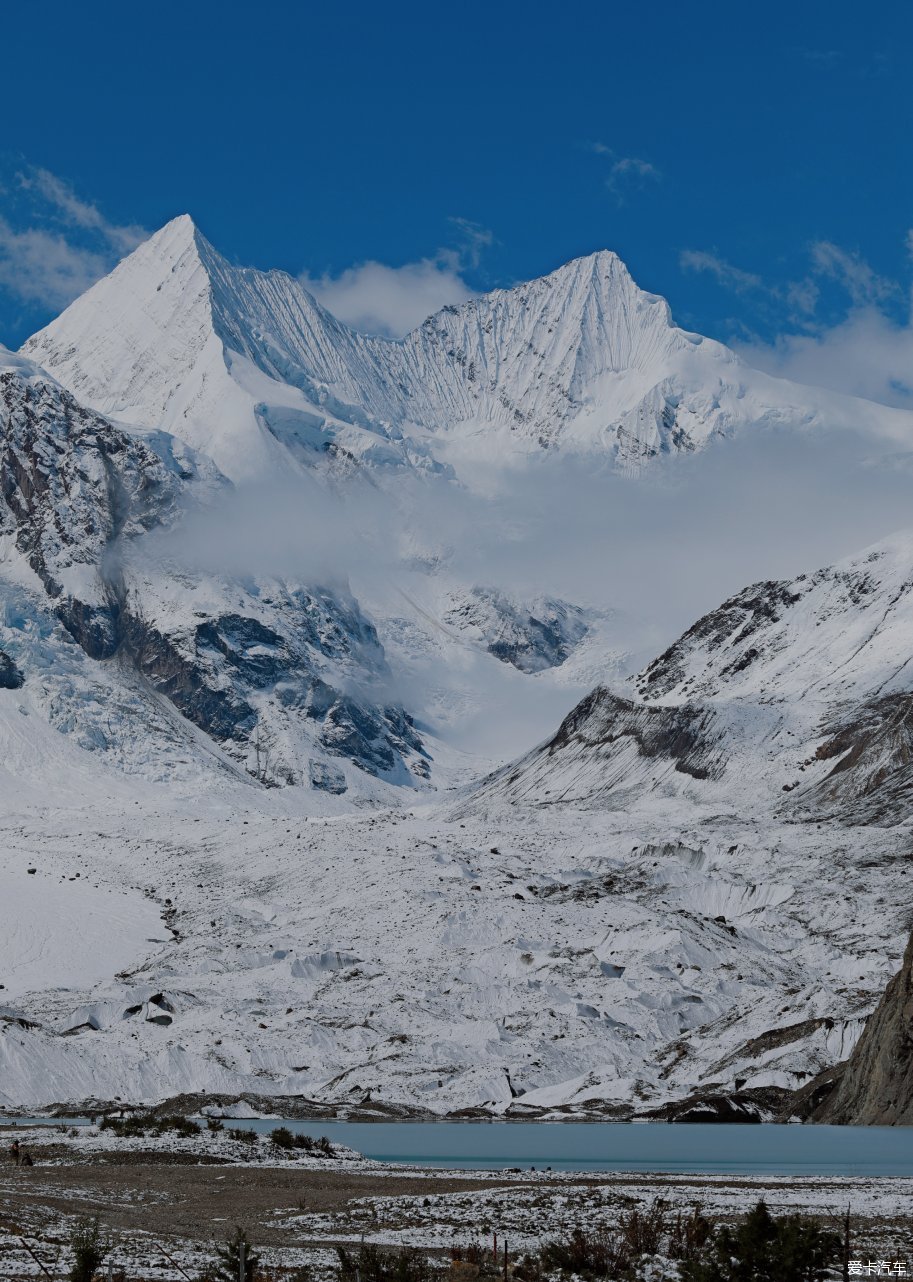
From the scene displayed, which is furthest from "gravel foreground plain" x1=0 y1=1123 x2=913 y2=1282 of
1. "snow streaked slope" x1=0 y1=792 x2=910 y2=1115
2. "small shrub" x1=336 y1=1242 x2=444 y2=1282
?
"snow streaked slope" x1=0 y1=792 x2=910 y2=1115

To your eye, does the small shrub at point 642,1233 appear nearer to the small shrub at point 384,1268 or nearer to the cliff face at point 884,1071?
the small shrub at point 384,1268

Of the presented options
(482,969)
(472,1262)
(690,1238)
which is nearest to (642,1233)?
(690,1238)

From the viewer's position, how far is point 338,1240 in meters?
29.2

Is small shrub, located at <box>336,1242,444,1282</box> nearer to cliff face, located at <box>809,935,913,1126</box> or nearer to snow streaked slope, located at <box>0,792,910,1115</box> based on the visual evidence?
cliff face, located at <box>809,935,913,1126</box>

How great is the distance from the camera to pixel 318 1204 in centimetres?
3431

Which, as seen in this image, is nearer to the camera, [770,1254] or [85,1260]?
[85,1260]

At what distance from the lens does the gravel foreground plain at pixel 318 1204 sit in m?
26.6

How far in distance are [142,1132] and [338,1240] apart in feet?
72.4

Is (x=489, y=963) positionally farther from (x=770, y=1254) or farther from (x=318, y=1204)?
(x=770, y=1254)

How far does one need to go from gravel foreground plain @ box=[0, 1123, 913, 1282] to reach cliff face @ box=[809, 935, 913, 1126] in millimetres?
17906

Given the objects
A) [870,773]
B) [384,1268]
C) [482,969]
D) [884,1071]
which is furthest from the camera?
[870,773]

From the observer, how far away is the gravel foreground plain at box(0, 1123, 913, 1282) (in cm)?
2664

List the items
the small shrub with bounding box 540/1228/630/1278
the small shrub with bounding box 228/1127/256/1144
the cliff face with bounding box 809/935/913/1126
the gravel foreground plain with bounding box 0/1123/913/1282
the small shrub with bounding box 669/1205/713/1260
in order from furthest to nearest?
the cliff face with bounding box 809/935/913/1126 → the small shrub with bounding box 228/1127/256/1144 → the small shrub with bounding box 669/1205/713/1260 → the gravel foreground plain with bounding box 0/1123/913/1282 → the small shrub with bounding box 540/1228/630/1278

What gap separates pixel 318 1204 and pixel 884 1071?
2936 centimetres
